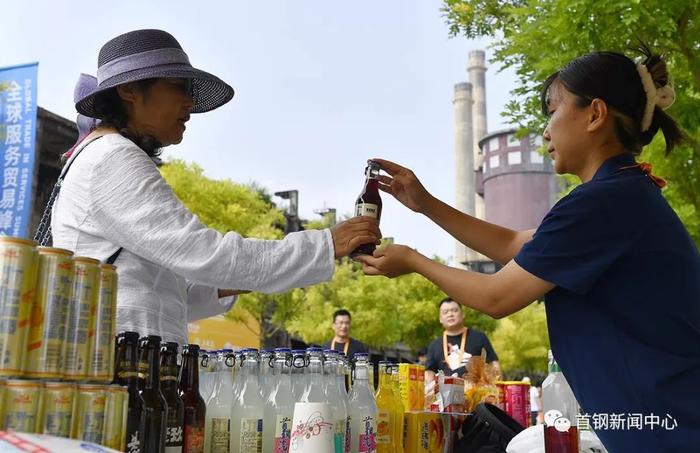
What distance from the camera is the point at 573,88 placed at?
7.87ft

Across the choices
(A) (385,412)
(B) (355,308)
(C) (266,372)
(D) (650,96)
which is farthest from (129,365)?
(B) (355,308)

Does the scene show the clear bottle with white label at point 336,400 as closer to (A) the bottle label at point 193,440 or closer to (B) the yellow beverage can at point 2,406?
(A) the bottle label at point 193,440

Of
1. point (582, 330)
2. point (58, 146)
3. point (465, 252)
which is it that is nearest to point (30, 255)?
point (582, 330)

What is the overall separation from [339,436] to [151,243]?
82cm

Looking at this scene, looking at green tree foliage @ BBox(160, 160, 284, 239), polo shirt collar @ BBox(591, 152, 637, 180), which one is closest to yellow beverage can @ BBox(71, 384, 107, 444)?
polo shirt collar @ BBox(591, 152, 637, 180)

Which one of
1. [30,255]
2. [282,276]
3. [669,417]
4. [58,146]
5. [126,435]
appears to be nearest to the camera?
[30,255]

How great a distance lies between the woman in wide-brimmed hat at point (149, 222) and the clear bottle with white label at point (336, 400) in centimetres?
29

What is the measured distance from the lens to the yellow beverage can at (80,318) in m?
1.60

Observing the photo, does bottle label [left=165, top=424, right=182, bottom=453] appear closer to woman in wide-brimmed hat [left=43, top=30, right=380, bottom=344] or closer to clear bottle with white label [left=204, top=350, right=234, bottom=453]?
clear bottle with white label [left=204, top=350, right=234, bottom=453]

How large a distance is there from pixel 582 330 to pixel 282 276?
0.94 metres

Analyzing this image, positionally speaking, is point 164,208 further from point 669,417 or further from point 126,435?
point 669,417

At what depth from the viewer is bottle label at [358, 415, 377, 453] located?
7.77 ft

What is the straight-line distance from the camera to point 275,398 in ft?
7.58

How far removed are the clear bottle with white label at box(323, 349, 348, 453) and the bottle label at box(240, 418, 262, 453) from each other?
0.79 feet
